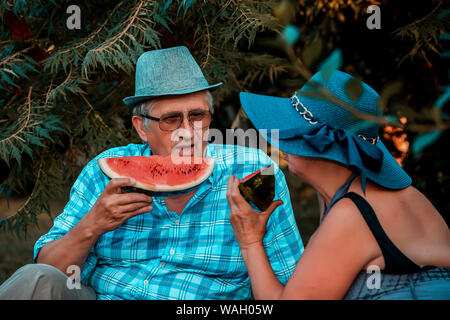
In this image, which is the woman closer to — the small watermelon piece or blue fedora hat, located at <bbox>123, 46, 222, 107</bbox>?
the small watermelon piece

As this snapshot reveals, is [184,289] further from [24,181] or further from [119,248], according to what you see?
[24,181]

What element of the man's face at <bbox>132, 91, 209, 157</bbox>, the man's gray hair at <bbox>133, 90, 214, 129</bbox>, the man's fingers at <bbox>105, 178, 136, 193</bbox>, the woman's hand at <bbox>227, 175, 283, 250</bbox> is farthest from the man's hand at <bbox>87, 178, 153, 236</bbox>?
the man's gray hair at <bbox>133, 90, 214, 129</bbox>

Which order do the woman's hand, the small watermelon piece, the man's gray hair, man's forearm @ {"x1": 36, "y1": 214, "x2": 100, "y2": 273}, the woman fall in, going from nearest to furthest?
the woman → the woman's hand → the small watermelon piece → man's forearm @ {"x1": 36, "y1": 214, "x2": 100, "y2": 273} → the man's gray hair

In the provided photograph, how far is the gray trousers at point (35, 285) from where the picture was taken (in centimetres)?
244

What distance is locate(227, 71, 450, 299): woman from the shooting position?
80.6 inches

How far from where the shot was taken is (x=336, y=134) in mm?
2268

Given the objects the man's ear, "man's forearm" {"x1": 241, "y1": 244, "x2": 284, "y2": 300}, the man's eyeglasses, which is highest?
the man's eyeglasses

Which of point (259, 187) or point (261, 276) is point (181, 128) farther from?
point (261, 276)

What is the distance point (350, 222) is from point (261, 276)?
491mm

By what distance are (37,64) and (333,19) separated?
11.2 ft

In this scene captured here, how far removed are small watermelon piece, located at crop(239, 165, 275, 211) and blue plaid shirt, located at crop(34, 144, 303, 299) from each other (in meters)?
0.39

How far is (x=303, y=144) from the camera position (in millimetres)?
2289

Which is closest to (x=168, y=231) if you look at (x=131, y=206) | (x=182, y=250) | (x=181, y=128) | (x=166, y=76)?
(x=182, y=250)
